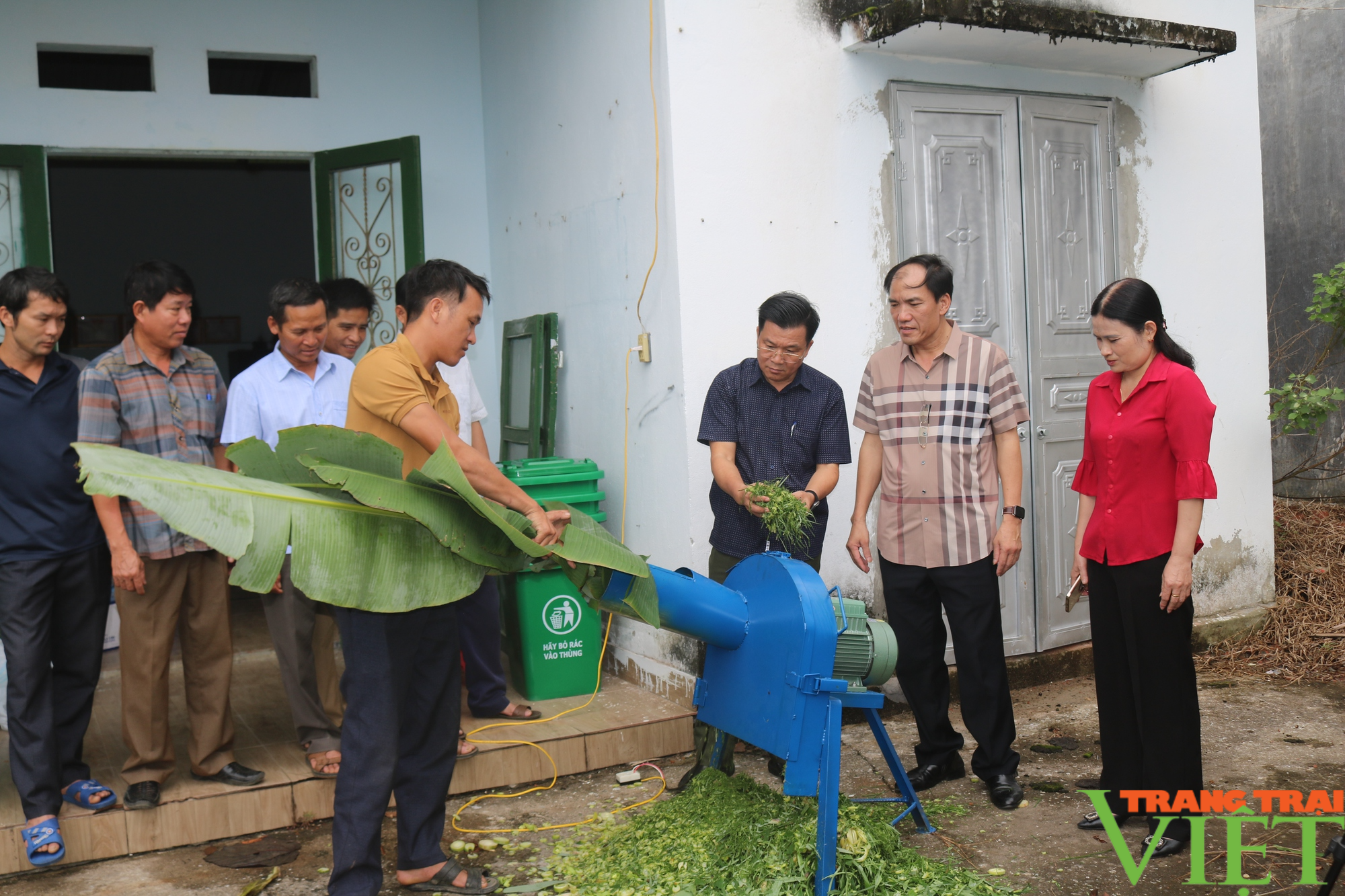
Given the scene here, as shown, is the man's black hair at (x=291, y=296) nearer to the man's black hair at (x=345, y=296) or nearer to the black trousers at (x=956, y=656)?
the man's black hair at (x=345, y=296)

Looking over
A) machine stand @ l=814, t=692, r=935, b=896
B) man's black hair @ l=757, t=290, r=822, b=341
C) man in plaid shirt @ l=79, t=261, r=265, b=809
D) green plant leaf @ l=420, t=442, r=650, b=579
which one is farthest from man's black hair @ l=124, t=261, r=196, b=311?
machine stand @ l=814, t=692, r=935, b=896

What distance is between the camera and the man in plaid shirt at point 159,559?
3.55 meters

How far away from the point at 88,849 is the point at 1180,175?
592 centimetres

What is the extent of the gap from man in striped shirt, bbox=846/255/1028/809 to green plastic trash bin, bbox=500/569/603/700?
1.50 metres

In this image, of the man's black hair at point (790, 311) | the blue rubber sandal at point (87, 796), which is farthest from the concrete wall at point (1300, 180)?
the blue rubber sandal at point (87, 796)

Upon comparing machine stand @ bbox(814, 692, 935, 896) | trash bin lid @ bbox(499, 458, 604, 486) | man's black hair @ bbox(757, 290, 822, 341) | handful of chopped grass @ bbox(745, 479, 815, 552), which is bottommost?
machine stand @ bbox(814, 692, 935, 896)

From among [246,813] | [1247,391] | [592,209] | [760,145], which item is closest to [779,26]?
[760,145]

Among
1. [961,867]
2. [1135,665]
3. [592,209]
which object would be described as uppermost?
[592,209]

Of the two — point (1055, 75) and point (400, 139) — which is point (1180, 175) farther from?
point (400, 139)

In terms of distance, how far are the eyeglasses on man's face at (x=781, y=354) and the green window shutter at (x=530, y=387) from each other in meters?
2.13

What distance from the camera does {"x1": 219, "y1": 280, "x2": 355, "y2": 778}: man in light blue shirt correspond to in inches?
156

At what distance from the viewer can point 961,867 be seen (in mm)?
3195

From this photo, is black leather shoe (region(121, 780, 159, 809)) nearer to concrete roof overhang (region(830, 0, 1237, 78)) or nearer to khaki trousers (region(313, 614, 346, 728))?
khaki trousers (region(313, 614, 346, 728))
